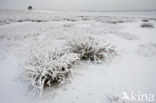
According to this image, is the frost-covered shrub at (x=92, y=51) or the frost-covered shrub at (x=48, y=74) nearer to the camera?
the frost-covered shrub at (x=48, y=74)

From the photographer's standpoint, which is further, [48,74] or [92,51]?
[92,51]

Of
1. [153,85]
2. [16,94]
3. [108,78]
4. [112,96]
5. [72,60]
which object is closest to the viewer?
[112,96]

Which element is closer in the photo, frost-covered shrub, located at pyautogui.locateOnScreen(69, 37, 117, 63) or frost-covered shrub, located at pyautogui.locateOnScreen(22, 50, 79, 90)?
frost-covered shrub, located at pyautogui.locateOnScreen(22, 50, 79, 90)

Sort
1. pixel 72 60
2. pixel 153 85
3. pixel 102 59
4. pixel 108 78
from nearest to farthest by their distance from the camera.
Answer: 1. pixel 153 85
2. pixel 108 78
3. pixel 72 60
4. pixel 102 59

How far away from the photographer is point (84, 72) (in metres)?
2.81

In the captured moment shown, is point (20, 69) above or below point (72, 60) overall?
below

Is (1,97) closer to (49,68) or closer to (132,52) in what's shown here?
(49,68)

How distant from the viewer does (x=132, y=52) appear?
13.4 feet

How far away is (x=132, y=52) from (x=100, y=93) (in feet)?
9.00

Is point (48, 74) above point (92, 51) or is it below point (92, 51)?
below

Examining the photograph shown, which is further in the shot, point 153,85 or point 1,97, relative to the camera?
point 153,85

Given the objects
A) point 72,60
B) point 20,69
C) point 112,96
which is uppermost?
point 72,60

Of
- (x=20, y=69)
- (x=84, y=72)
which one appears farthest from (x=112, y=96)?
(x=20, y=69)

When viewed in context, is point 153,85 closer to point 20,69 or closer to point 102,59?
point 102,59
